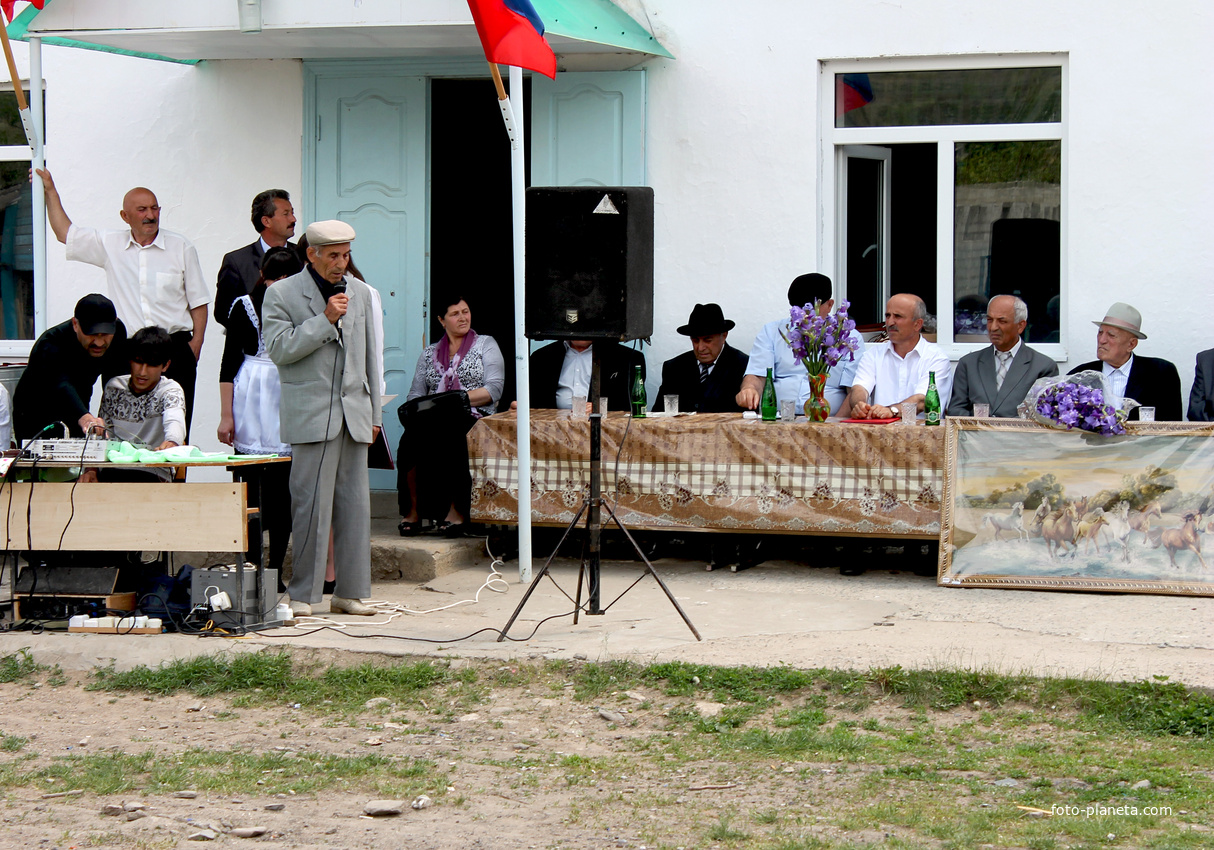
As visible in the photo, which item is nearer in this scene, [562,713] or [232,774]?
[232,774]

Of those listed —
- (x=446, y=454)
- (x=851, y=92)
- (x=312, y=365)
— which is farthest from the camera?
(x=851, y=92)

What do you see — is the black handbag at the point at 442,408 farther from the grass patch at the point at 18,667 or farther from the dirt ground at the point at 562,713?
the grass patch at the point at 18,667

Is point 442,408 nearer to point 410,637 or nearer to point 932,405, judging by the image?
point 410,637

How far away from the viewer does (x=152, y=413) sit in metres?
6.76

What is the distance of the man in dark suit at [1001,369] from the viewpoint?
24.8 feet

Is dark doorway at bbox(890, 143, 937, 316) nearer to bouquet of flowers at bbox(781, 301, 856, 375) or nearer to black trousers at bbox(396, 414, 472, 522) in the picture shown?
bouquet of flowers at bbox(781, 301, 856, 375)

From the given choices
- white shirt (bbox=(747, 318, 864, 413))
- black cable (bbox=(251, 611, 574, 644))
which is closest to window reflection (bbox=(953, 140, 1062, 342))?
white shirt (bbox=(747, 318, 864, 413))

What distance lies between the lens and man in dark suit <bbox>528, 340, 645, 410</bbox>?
8203 millimetres

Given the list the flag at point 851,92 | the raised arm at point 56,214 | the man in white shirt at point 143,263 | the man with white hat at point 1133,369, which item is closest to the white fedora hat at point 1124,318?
the man with white hat at point 1133,369

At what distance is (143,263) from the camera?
8.01 m

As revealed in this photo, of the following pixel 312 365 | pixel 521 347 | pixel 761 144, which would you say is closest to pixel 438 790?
pixel 312 365

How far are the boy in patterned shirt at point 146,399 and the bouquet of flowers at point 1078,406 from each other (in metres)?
4.23

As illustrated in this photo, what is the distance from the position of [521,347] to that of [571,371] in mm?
1386

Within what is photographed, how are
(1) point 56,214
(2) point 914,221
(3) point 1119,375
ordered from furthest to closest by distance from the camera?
(2) point 914,221 < (1) point 56,214 < (3) point 1119,375
